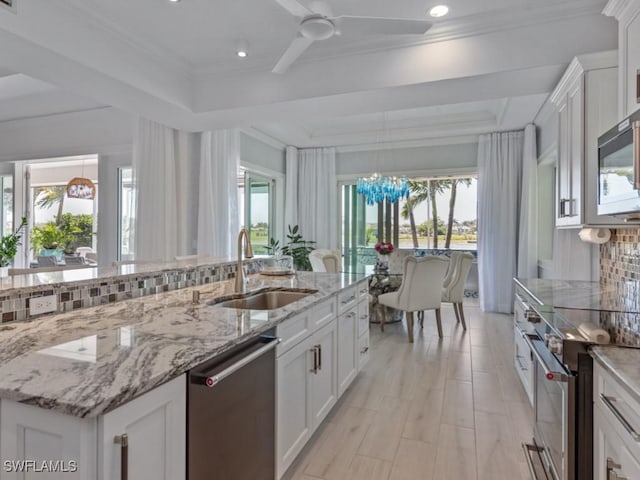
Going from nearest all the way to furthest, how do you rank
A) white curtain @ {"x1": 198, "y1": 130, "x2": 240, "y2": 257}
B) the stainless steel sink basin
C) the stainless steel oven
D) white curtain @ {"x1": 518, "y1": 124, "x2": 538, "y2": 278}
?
1. the stainless steel oven
2. the stainless steel sink basin
3. white curtain @ {"x1": 198, "y1": 130, "x2": 240, "y2": 257}
4. white curtain @ {"x1": 518, "y1": 124, "x2": 538, "y2": 278}

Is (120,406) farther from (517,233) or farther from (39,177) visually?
(39,177)

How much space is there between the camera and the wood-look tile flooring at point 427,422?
6.54 feet

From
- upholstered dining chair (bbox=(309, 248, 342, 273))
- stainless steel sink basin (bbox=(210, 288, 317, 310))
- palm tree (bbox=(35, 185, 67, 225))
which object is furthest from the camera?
palm tree (bbox=(35, 185, 67, 225))

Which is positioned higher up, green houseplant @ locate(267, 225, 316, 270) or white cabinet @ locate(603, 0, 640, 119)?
white cabinet @ locate(603, 0, 640, 119)

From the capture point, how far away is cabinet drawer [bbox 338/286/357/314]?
2.56 m

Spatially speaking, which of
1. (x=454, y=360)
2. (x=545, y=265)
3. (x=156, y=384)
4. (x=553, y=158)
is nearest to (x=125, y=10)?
(x=156, y=384)

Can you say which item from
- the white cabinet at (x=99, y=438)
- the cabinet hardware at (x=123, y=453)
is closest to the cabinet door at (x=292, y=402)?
the white cabinet at (x=99, y=438)

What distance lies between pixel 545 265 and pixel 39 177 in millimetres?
9501

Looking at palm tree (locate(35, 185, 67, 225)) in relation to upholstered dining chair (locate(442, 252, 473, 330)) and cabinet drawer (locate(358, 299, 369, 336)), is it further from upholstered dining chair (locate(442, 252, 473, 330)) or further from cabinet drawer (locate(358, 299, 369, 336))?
upholstered dining chair (locate(442, 252, 473, 330))

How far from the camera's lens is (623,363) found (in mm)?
1162

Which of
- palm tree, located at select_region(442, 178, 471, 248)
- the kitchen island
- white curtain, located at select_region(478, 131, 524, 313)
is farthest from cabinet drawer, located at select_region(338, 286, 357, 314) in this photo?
palm tree, located at select_region(442, 178, 471, 248)

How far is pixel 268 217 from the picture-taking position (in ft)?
22.0

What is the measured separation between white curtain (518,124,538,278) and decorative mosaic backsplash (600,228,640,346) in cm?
248

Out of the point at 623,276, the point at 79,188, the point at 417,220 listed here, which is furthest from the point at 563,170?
the point at 79,188
